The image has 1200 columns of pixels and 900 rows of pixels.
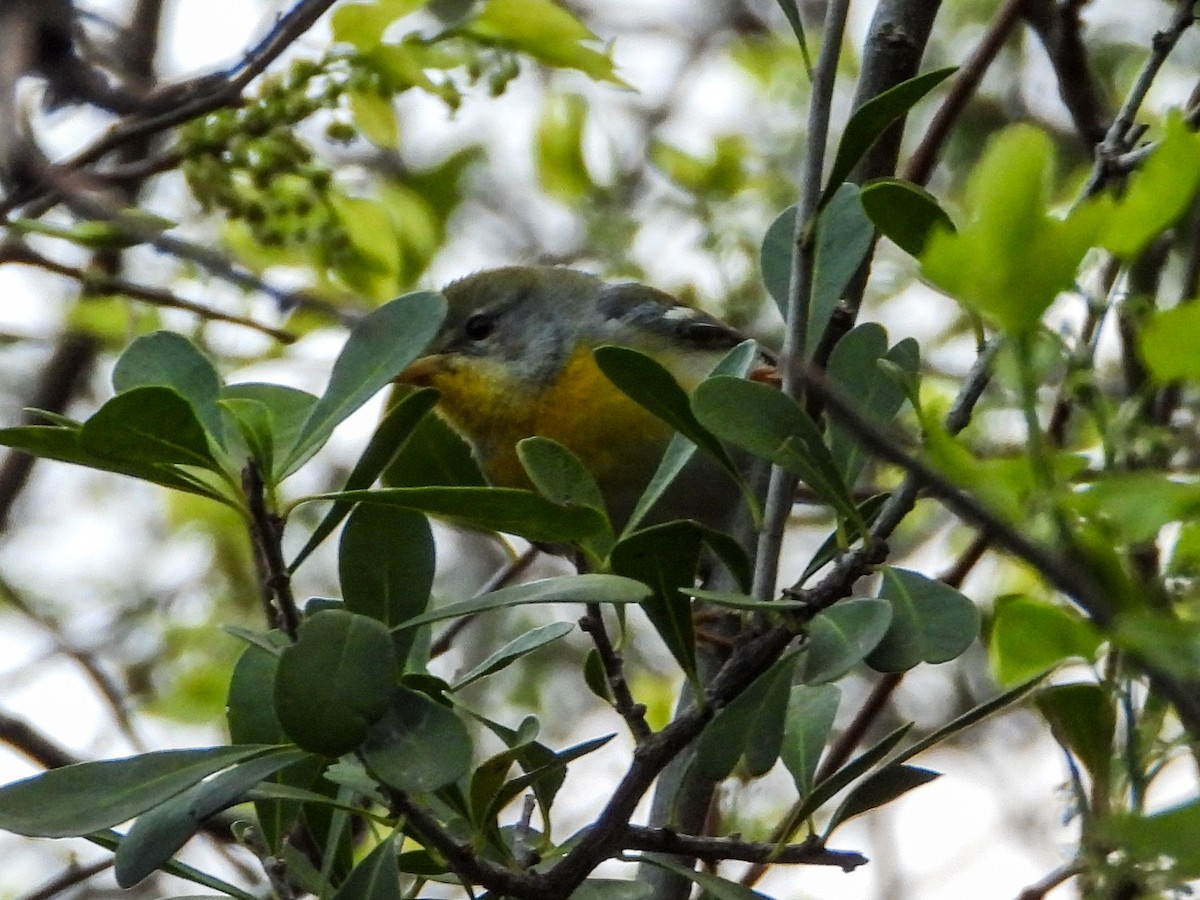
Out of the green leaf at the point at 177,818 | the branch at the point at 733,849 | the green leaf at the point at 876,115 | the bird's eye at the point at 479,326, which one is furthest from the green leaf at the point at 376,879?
the bird's eye at the point at 479,326

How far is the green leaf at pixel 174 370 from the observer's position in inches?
63.9

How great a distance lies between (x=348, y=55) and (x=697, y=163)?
80.8 inches

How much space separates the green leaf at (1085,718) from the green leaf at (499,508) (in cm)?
53

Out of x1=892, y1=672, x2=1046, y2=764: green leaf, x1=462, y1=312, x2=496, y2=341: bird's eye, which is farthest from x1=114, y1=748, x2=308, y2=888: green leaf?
x1=462, y1=312, x2=496, y2=341: bird's eye

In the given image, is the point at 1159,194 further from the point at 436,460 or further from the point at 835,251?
the point at 436,460

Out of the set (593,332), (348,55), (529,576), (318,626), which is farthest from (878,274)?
(318,626)

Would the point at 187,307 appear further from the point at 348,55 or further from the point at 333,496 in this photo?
the point at 333,496

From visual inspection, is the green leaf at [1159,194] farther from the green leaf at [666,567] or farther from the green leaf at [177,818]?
the green leaf at [177,818]

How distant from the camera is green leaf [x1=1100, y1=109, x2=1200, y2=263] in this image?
0.96m

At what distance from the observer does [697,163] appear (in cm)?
476

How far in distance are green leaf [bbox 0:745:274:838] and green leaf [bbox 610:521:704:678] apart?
0.44 metres

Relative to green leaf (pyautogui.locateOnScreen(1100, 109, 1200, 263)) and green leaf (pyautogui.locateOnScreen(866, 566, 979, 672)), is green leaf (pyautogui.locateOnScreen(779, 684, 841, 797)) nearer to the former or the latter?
green leaf (pyautogui.locateOnScreen(866, 566, 979, 672))

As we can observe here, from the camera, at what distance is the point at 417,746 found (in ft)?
4.93

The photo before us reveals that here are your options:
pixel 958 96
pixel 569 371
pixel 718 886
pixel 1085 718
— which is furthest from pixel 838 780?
pixel 569 371
